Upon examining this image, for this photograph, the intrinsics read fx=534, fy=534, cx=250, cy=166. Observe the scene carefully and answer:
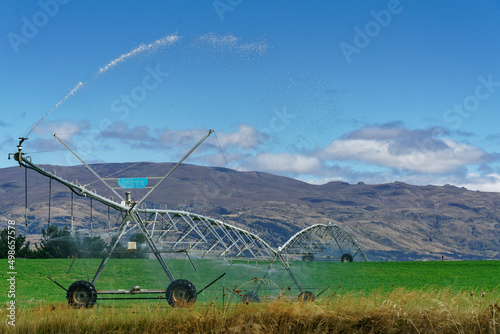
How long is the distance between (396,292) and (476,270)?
31.8 m

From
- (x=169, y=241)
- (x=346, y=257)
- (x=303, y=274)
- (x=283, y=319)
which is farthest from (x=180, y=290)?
Answer: (x=346, y=257)

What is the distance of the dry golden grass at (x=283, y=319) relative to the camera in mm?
11727

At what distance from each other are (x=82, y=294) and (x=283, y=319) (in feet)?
23.8

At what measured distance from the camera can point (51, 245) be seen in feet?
243

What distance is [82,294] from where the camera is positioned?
638 inches

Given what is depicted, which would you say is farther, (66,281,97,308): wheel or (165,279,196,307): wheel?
(165,279,196,307): wheel

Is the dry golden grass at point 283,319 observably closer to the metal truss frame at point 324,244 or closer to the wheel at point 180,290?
the wheel at point 180,290

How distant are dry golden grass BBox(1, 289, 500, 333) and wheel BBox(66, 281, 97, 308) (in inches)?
134

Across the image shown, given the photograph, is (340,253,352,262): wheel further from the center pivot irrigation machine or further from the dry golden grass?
the dry golden grass

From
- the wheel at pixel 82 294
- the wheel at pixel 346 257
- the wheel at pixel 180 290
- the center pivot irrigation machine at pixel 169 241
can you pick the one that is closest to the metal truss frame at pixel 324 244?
the wheel at pixel 346 257

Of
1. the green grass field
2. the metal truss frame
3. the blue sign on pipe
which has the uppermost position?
the blue sign on pipe

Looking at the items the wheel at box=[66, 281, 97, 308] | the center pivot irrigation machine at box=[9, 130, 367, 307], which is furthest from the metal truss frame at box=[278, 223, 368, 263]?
the wheel at box=[66, 281, 97, 308]

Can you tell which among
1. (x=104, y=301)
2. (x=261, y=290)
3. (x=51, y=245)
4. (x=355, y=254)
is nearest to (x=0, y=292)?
(x=104, y=301)

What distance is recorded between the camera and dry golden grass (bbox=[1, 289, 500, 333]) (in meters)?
11.7
